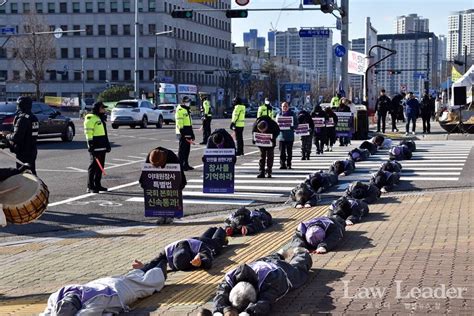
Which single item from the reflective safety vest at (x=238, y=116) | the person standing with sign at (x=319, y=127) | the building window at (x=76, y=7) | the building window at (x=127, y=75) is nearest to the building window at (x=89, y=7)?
the building window at (x=76, y=7)

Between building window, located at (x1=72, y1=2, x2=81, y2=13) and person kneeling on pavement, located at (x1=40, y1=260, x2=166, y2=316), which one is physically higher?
building window, located at (x1=72, y1=2, x2=81, y2=13)

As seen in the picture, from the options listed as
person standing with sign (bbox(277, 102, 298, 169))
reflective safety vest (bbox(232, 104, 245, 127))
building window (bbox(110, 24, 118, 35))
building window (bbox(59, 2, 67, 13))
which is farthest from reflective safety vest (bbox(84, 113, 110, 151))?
building window (bbox(59, 2, 67, 13))

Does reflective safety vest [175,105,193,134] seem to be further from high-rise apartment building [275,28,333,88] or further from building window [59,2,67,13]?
high-rise apartment building [275,28,333,88]

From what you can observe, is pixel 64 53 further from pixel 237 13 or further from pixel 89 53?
pixel 237 13

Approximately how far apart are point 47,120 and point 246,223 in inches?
795

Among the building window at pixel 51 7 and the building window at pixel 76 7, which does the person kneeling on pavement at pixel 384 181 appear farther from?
the building window at pixel 51 7

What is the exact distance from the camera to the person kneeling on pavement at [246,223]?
10.4 m

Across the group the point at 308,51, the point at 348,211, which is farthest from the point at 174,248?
the point at 308,51

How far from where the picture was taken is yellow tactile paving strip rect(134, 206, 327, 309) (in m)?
6.87

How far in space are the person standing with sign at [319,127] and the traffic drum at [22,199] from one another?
17092 mm

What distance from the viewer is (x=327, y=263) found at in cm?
796

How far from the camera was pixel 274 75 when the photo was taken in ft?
389

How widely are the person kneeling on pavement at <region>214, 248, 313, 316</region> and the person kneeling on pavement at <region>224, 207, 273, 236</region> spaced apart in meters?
3.47

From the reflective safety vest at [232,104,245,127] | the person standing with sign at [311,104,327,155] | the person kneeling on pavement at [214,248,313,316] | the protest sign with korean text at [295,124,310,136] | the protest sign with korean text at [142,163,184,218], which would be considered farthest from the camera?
the person standing with sign at [311,104,327,155]
